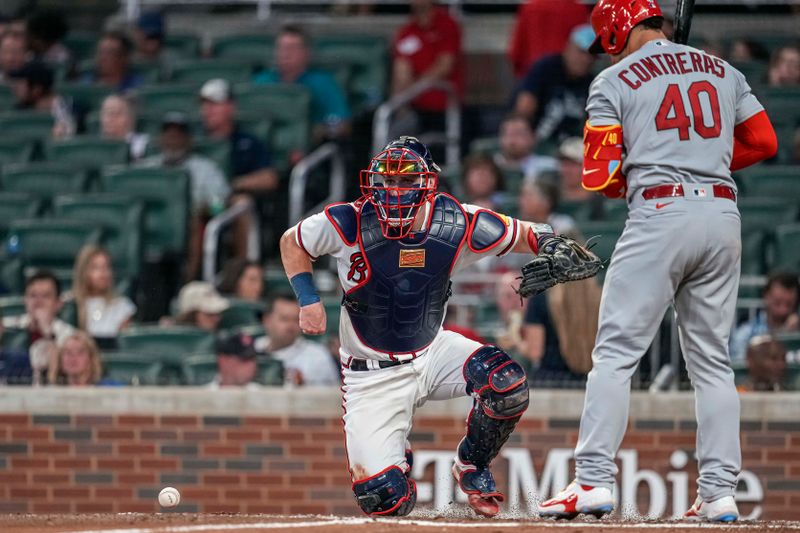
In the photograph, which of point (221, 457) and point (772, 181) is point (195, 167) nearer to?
point (221, 457)

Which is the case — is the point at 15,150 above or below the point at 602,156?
below

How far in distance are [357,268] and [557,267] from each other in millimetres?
851

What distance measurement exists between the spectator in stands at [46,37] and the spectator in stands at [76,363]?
475 cm

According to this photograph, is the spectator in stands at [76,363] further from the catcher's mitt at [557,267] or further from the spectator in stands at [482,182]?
the catcher's mitt at [557,267]

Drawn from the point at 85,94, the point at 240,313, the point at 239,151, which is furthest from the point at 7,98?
the point at 240,313

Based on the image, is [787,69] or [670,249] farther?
[787,69]

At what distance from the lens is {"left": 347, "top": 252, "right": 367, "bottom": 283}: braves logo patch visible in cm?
612

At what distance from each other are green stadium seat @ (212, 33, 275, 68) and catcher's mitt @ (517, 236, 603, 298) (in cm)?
680

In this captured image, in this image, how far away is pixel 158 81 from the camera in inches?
479

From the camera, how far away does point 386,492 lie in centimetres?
612

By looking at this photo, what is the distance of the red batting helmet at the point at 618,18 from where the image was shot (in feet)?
19.1

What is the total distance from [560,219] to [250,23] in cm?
477

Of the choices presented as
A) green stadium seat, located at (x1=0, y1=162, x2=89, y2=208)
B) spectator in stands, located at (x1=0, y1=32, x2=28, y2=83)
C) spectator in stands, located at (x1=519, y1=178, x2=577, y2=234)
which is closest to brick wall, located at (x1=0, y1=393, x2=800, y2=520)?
spectator in stands, located at (x1=519, y1=178, x2=577, y2=234)

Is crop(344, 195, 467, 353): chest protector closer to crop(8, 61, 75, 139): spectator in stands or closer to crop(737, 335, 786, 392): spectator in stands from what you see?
crop(737, 335, 786, 392): spectator in stands
